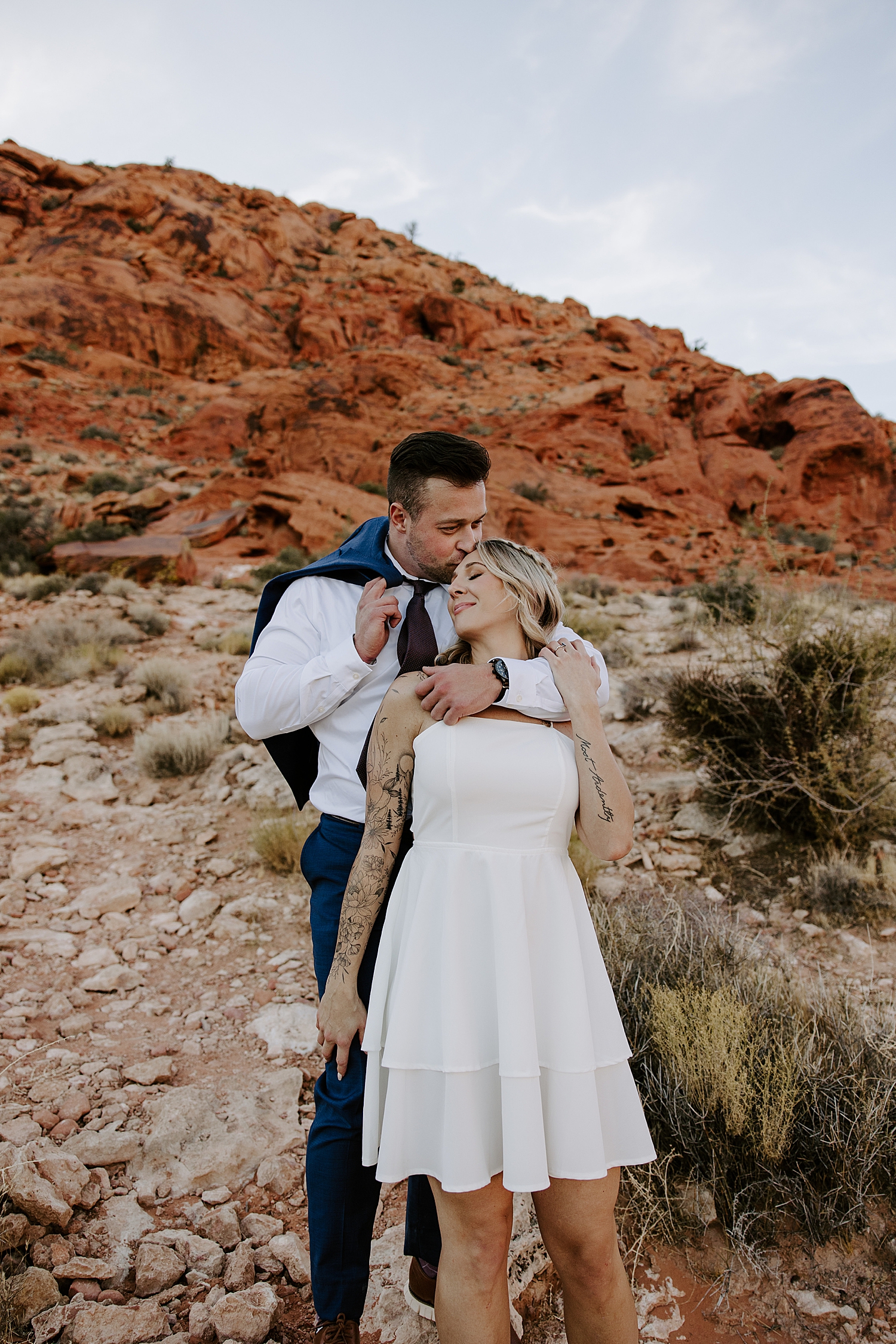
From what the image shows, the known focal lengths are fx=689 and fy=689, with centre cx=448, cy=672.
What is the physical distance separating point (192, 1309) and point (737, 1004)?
1.95 metres

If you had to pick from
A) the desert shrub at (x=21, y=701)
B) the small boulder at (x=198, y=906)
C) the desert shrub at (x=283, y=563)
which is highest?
the desert shrub at (x=283, y=563)

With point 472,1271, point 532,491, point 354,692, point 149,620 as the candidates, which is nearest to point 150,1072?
point 472,1271

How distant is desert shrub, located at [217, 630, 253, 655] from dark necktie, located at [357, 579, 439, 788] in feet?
24.0

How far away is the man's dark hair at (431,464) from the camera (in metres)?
2.02

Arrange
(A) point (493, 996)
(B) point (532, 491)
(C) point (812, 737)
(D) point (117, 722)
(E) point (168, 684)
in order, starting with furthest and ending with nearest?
(B) point (532, 491) < (E) point (168, 684) < (D) point (117, 722) < (C) point (812, 737) < (A) point (493, 996)

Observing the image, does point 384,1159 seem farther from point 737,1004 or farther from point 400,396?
point 400,396

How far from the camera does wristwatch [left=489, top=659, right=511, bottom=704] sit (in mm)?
1608

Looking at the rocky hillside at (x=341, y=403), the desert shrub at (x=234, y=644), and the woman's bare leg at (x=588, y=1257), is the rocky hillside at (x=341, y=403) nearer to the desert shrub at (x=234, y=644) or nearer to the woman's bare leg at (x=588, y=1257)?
the desert shrub at (x=234, y=644)

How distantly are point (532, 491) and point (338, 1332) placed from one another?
19676 millimetres

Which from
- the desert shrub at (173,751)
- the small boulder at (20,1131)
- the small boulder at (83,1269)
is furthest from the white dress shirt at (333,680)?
the desert shrub at (173,751)

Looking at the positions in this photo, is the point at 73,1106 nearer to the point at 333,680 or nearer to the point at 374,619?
the point at 333,680

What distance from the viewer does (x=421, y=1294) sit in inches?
79.4

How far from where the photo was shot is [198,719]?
708cm

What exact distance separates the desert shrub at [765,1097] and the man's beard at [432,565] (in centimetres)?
172
